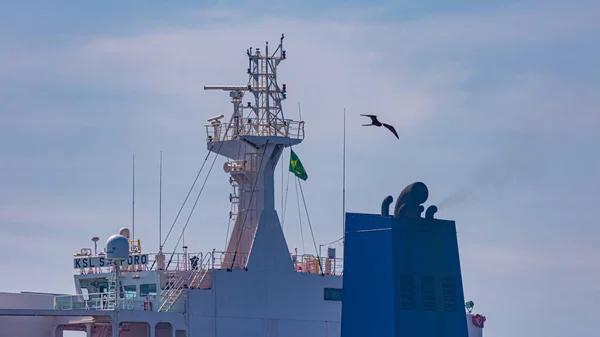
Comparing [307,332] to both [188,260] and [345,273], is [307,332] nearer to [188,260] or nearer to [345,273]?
[188,260]

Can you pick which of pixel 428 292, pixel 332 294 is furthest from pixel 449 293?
pixel 332 294

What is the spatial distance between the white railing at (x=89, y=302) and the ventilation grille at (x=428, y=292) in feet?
38.4

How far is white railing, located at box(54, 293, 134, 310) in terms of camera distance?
48125 mm

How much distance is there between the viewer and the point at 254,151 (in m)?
52.9

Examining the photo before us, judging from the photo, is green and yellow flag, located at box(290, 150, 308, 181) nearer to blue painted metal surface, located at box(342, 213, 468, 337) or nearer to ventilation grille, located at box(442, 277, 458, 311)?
blue painted metal surface, located at box(342, 213, 468, 337)

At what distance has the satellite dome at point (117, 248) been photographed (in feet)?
157

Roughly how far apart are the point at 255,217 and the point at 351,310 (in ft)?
37.7

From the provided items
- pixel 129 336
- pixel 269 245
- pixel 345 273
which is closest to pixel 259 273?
pixel 269 245

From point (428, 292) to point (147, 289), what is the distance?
1286cm

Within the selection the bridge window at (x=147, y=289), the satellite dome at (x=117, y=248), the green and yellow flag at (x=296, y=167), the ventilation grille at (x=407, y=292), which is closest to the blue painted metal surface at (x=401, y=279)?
the ventilation grille at (x=407, y=292)

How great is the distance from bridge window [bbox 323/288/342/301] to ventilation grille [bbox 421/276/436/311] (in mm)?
11132

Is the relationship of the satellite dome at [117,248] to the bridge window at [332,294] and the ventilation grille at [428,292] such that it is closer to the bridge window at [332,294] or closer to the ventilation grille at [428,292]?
the bridge window at [332,294]

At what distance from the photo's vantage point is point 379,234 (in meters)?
41.8

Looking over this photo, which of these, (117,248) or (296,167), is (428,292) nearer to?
(117,248)
